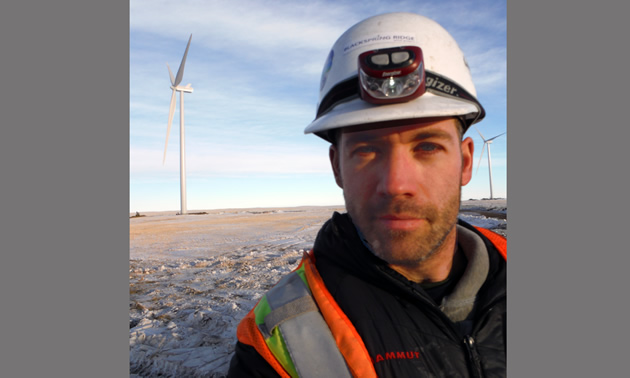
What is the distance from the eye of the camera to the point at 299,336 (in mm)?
1823

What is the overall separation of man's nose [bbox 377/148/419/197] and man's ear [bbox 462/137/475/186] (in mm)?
742

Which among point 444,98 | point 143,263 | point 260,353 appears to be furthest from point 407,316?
point 143,263

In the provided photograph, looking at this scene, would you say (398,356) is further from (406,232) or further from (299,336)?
(406,232)

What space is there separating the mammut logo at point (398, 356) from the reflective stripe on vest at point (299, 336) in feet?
0.66

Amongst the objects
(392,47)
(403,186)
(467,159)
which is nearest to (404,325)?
(403,186)

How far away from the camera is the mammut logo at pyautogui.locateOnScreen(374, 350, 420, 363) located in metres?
1.81

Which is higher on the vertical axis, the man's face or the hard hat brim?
the hard hat brim

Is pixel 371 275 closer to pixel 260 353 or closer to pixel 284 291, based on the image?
pixel 284 291

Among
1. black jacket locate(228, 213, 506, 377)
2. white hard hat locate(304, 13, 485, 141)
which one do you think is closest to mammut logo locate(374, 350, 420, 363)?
black jacket locate(228, 213, 506, 377)

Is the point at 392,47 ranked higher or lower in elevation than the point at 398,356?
higher

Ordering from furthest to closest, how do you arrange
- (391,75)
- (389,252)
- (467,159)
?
(467,159)
(389,252)
(391,75)

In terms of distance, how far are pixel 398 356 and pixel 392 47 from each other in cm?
168

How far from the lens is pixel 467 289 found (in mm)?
2102

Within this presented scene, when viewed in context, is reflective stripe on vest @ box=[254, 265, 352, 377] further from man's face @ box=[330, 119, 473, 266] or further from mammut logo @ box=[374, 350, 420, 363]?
man's face @ box=[330, 119, 473, 266]
